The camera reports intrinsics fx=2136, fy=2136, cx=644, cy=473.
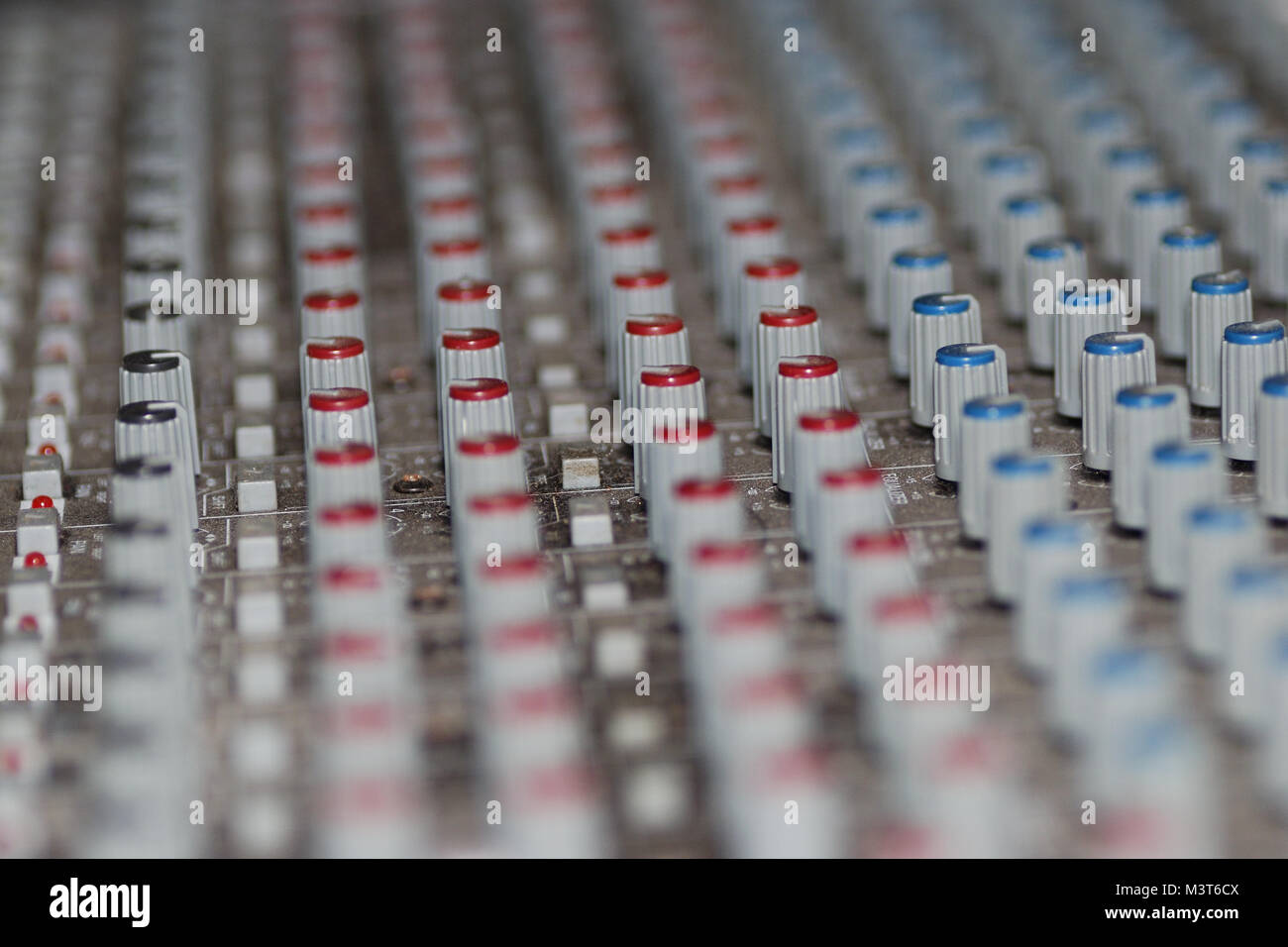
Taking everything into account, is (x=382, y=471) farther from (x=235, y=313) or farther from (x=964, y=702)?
(x=964, y=702)

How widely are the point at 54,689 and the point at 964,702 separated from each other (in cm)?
145

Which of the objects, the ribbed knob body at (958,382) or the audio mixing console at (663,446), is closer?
the audio mixing console at (663,446)

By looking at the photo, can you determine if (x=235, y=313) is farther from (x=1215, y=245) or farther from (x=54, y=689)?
(x=1215, y=245)

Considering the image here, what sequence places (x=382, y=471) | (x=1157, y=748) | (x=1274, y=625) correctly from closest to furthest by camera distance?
(x=1157, y=748), (x=1274, y=625), (x=382, y=471)

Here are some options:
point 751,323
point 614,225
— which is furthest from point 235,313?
point 751,323

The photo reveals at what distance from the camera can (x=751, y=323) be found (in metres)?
4.69

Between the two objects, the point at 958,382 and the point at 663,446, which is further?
the point at 958,382

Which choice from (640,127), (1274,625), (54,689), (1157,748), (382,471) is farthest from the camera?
(640,127)

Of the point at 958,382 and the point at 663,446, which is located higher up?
the point at 958,382

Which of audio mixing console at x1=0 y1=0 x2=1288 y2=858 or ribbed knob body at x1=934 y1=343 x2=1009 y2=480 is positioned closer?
audio mixing console at x1=0 y1=0 x2=1288 y2=858
